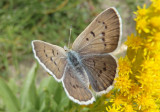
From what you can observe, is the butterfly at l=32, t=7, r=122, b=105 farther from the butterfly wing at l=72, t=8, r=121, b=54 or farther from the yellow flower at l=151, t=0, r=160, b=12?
the yellow flower at l=151, t=0, r=160, b=12

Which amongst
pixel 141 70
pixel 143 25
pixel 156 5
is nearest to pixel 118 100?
pixel 141 70

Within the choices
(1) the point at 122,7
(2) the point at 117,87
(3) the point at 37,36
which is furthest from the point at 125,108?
(1) the point at 122,7

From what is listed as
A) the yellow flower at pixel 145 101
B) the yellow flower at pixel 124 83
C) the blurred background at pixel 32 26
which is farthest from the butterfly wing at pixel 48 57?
the blurred background at pixel 32 26

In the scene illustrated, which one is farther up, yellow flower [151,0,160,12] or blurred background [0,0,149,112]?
blurred background [0,0,149,112]

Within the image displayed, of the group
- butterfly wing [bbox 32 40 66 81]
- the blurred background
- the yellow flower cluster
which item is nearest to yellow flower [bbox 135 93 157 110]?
the yellow flower cluster

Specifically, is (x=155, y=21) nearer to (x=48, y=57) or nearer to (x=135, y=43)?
(x=135, y=43)

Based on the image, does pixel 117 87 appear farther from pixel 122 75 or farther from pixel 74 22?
pixel 74 22

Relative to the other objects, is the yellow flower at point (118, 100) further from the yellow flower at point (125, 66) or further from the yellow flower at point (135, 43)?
the yellow flower at point (135, 43)
